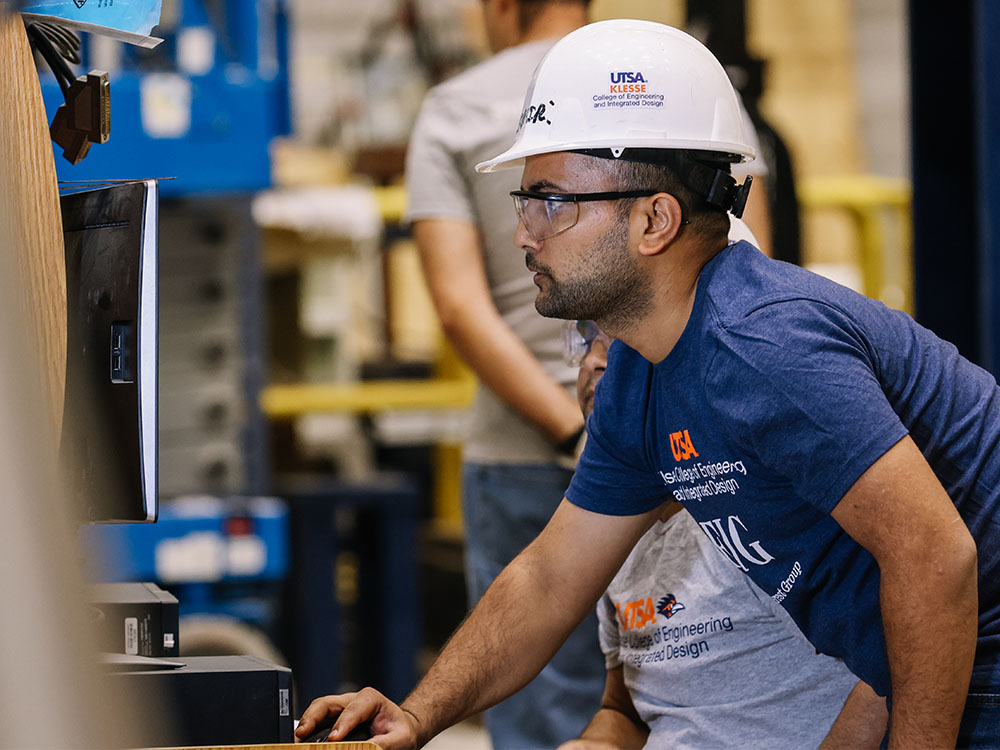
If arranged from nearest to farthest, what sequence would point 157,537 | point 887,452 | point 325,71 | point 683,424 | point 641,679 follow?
1. point 887,452
2. point 683,424
3. point 641,679
4. point 157,537
5. point 325,71

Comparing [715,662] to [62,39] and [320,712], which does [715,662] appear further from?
[62,39]

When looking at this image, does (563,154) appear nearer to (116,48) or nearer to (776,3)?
(116,48)

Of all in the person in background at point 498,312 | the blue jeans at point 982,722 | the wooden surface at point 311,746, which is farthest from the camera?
the person in background at point 498,312

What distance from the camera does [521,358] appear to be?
2.67 metres

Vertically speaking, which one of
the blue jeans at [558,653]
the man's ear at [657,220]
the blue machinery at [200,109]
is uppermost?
the blue machinery at [200,109]

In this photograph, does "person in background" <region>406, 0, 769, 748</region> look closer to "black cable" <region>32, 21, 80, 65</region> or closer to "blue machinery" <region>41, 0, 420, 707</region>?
"blue machinery" <region>41, 0, 420, 707</region>

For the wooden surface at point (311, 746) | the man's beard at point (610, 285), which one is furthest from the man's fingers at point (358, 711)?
the man's beard at point (610, 285)

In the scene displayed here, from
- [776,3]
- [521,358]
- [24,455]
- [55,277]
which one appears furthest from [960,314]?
[776,3]

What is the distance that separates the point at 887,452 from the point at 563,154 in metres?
0.59

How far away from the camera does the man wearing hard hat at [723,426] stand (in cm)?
144

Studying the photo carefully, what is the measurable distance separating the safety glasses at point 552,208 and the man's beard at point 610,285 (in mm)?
41

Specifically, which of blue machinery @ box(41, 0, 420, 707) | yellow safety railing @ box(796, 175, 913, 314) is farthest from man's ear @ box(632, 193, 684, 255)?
yellow safety railing @ box(796, 175, 913, 314)

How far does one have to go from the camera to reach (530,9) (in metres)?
2.81

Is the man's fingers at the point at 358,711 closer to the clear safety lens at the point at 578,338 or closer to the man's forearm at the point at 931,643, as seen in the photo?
the man's forearm at the point at 931,643
